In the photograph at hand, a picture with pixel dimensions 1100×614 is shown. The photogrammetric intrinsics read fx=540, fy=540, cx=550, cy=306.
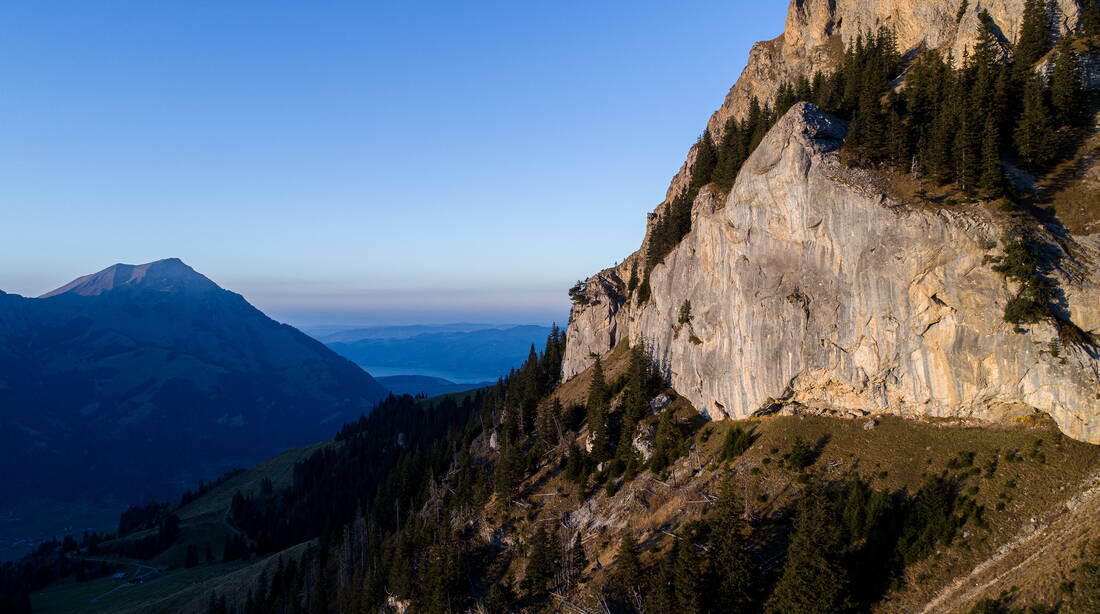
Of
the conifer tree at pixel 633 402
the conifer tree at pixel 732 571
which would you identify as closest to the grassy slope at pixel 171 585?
the conifer tree at pixel 633 402

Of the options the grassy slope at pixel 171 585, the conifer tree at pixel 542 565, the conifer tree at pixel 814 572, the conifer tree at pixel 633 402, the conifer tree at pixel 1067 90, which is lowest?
the grassy slope at pixel 171 585

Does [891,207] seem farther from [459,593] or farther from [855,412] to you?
[459,593]

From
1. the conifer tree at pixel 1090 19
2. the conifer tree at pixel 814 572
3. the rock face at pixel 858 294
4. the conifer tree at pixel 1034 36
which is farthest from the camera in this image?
the conifer tree at pixel 1034 36

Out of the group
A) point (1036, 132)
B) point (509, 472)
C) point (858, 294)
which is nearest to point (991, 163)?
point (1036, 132)

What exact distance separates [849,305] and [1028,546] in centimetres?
2708

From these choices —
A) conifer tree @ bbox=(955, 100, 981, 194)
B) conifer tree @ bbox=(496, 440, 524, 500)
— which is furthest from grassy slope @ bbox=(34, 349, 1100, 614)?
conifer tree @ bbox=(955, 100, 981, 194)

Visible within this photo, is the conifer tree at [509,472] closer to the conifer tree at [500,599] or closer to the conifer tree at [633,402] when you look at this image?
the conifer tree at [633,402]

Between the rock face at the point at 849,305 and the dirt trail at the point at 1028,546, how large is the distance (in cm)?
638

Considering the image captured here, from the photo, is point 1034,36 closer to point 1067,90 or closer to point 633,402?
point 1067,90

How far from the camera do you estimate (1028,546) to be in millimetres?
39781

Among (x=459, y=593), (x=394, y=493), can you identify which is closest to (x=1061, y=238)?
(x=459, y=593)

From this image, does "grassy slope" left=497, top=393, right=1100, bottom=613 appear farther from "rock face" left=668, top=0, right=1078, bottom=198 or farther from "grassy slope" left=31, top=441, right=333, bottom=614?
"grassy slope" left=31, top=441, right=333, bottom=614

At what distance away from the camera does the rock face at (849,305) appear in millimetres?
47000

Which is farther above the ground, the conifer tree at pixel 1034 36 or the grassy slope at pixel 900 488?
the conifer tree at pixel 1034 36
